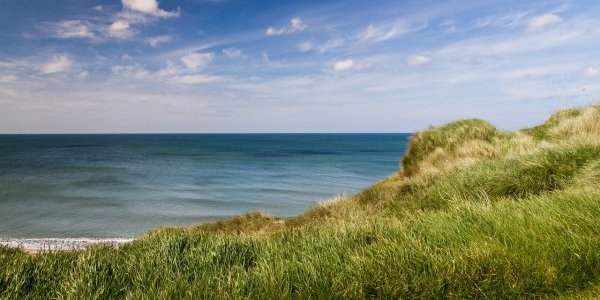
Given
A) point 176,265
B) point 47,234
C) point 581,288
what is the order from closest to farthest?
1. point 581,288
2. point 176,265
3. point 47,234

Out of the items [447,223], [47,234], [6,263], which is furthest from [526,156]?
[47,234]

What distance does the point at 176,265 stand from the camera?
13.1 feet

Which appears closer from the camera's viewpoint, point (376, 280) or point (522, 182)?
point (376, 280)

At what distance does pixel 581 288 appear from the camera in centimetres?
302

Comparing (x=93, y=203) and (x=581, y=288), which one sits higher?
(x=581, y=288)

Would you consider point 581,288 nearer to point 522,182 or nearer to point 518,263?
point 518,263

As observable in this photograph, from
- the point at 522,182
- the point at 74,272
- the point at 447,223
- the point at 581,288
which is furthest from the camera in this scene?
the point at 522,182

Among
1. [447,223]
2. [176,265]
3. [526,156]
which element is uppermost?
[526,156]

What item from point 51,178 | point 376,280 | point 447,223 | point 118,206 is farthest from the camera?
point 51,178

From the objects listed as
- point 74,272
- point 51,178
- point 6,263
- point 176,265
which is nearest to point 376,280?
point 176,265

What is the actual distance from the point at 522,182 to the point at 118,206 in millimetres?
25670

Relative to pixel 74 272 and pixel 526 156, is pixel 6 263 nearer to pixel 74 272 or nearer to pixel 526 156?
pixel 74 272

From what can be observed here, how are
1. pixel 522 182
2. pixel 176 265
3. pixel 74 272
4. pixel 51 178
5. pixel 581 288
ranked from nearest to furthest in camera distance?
pixel 581 288
pixel 74 272
pixel 176 265
pixel 522 182
pixel 51 178

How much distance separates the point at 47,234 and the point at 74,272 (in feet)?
62.3
